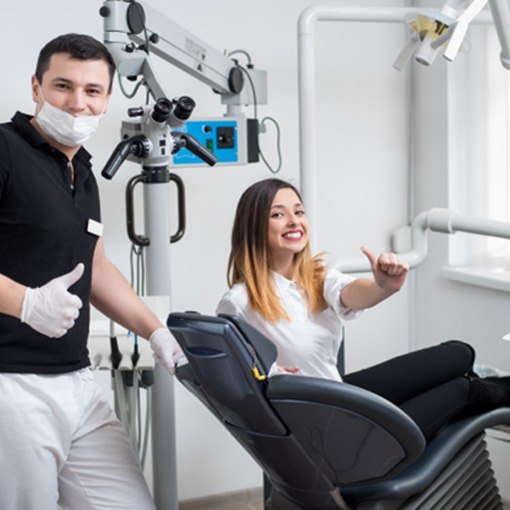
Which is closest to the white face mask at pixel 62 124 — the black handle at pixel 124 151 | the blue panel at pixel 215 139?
the black handle at pixel 124 151

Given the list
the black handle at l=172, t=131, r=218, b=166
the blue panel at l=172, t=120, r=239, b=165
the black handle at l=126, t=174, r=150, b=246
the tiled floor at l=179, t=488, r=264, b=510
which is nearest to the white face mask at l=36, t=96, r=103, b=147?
the black handle at l=172, t=131, r=218, b=166

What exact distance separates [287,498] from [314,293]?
1.74 feet

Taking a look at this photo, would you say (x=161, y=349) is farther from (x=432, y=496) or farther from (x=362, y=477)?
(x=432, y=496)

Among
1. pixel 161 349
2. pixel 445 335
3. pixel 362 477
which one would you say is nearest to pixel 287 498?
pixel 362 477

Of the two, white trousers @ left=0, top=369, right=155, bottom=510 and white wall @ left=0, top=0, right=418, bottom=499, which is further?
white wall @ left=0, top=0, right=418, bottom=499

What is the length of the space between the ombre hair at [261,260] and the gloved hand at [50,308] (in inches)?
26.1

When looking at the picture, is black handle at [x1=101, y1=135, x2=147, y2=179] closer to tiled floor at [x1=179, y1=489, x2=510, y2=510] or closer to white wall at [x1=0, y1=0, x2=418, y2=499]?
white wall at [x1=0, y1=0, x2=418, y2=499]

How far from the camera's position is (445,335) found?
12.4 feet

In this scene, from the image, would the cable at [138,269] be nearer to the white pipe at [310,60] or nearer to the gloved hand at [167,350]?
the white pipe at [310,60]

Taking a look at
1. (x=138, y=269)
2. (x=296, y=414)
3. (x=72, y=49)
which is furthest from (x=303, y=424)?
(x=138, y=269)

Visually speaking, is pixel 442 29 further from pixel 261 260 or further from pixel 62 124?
pixel 62 124

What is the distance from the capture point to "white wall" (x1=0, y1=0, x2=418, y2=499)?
3.21 m

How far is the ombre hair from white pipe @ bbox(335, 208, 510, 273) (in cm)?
50

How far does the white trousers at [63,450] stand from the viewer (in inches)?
78.3
